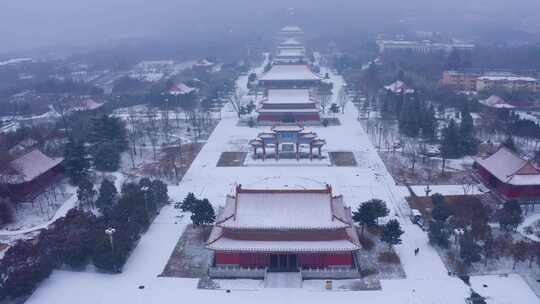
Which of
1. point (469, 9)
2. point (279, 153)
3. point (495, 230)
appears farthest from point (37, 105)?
point (469, 9)

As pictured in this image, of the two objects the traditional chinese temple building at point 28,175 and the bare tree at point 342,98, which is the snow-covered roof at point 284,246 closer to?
the traditional chinese temple building at point 28,175

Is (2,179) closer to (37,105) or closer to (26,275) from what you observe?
(26,275)

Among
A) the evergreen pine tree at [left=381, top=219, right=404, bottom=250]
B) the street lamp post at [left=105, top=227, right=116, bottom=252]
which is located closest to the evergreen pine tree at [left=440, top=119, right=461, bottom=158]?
the evergreen pine tree at [left=381, top=219, right=404, bottom=250]

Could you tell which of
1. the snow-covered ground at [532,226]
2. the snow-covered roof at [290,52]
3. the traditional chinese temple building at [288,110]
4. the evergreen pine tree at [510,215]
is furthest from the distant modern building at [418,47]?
the evergreen pine tree at [510,215]

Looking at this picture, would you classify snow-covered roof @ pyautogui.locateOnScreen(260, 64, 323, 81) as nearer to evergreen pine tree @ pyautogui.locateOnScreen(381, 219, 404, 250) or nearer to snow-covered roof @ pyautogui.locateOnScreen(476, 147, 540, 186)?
snow-covered roof @ pyautogui.locateOnScreen(476, 147, 540, 186)

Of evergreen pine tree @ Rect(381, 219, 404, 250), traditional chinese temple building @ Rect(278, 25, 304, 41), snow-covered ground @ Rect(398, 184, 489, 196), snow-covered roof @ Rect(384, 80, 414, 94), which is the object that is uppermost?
traditional chinese temple building @ Rect(278, 25, 304, 41)
